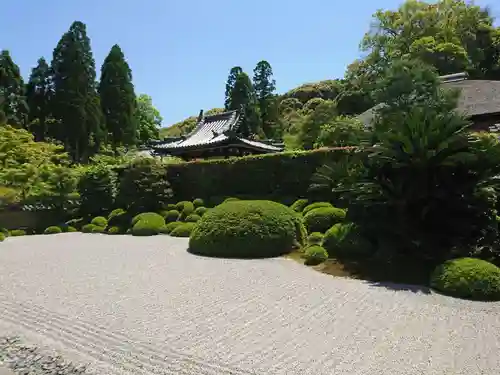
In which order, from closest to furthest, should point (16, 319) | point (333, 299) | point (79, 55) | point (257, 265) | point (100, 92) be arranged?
point (16, 319) < point (333, 299) < point (257, 265) < point (79, 55) < point (100, 92)

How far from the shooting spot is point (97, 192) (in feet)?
56.3

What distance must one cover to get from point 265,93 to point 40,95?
2489 cm

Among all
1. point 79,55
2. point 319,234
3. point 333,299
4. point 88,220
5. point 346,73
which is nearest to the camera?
point 333,299

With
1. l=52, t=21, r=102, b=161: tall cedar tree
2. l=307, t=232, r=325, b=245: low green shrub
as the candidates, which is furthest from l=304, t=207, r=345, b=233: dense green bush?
l=52, t=21, r=102, b=161: tall cedar tree

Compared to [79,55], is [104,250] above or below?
below

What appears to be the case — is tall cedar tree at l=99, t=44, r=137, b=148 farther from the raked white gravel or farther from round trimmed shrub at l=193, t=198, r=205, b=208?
the raked white gravel

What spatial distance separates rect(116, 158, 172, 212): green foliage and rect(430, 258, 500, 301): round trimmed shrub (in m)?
11.9

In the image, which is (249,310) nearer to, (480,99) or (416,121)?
(416,121)

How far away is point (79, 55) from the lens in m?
28.8

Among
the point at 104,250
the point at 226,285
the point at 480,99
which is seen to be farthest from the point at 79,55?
the point at 226,285

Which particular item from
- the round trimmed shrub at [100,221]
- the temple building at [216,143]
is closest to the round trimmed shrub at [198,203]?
the round trimmed shrub at [100,221]

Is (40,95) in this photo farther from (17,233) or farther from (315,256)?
(315,256)

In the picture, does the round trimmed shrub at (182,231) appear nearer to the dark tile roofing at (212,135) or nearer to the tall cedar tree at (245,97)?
the dark tile roofing at (212,135)

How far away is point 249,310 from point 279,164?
9750mm
